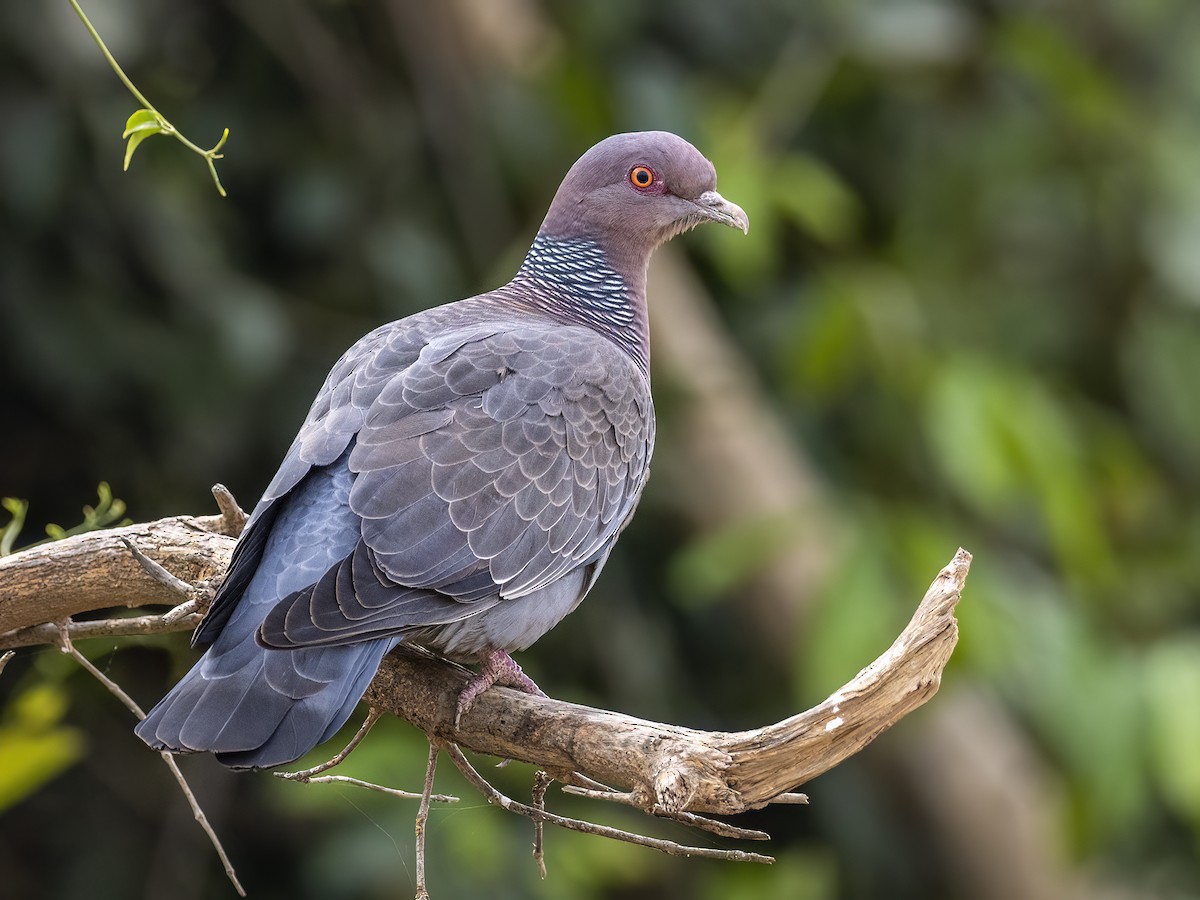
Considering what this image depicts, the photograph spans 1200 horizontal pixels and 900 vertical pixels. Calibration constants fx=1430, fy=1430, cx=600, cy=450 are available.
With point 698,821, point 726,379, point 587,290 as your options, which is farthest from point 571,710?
point 726,379

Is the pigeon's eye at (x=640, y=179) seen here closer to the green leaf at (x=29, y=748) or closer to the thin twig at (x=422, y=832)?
the thin twig at (x=422, y=832)

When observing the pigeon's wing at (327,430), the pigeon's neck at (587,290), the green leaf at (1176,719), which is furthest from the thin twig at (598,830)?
the green leaf at (1176,719)

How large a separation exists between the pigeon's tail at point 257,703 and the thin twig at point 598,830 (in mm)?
250

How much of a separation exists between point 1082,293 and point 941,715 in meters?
2.39

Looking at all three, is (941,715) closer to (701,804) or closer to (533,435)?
(533,435)

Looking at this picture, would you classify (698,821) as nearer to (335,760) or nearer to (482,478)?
(335,760)

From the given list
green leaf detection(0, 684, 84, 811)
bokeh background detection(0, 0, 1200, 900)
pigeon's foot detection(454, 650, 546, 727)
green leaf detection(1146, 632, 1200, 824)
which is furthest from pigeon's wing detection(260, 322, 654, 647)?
green leaf detection(1146, 632, 1200, 824)

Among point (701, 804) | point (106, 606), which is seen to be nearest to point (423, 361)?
point (106, 606)

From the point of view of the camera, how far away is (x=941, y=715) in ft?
17.7

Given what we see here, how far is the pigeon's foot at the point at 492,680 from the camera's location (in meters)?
2.53

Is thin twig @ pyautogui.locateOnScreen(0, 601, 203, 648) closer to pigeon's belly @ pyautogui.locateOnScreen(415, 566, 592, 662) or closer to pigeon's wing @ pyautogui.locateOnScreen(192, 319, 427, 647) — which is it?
pigeon's wing @ pyautogui.locateOnScreen(192, 319, 427, 647)

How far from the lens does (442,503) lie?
8.58 ft

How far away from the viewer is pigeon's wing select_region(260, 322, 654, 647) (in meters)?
2.45

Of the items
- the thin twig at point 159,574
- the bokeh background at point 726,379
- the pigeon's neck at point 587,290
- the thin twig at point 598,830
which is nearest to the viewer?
the thin twig at point 598,830
